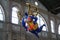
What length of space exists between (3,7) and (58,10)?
26.7 ft

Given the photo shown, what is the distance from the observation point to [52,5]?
21.0 meters

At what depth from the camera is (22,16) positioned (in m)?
12.5

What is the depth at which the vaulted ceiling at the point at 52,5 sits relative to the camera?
2038 cm

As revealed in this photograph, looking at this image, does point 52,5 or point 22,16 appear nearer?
point 22,16

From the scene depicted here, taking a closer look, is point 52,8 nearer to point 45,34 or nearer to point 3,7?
point 45,34

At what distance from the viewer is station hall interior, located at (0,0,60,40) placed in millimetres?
16134

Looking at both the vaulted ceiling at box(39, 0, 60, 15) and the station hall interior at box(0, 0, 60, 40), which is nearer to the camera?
the station hall interior at box(0, 0, 60, 40)

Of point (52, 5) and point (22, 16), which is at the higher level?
point (52, 5)

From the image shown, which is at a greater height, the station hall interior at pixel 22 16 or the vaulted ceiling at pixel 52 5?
the vaulted ceiling at pixel 52 5

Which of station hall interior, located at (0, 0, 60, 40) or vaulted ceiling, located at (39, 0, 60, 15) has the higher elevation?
vaulted ceiling, located at (39, 0, 60, 15)

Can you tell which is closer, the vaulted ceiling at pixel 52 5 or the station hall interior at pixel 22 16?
the station hall interior at pixel 22 16

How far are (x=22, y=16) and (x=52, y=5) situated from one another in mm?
9242

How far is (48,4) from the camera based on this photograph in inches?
836

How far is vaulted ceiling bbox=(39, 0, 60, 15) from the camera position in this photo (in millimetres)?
20381
